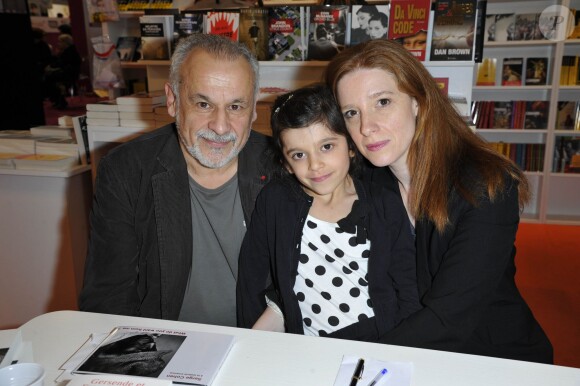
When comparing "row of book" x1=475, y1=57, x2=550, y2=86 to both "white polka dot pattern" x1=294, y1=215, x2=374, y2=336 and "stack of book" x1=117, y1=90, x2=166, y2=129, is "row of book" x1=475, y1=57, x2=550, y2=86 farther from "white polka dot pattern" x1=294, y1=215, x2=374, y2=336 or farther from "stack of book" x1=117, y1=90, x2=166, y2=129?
"white polka dot pattern" x1=294, y1=215, x2=374, y2=336

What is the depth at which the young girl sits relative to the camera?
1469mm

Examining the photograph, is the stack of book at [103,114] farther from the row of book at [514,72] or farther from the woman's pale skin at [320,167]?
the row of book at [514,72]

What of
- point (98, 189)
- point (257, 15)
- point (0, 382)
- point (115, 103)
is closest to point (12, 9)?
point (115, 103)

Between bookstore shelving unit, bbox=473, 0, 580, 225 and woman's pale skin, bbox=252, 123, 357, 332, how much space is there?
3443 millimetres

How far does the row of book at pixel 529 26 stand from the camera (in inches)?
165

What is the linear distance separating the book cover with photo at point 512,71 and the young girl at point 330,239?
3.60 meters

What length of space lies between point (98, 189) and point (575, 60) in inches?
170

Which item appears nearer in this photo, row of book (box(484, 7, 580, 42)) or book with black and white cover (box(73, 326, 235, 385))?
book with black and white cover (box(73, 326, 235, 385))

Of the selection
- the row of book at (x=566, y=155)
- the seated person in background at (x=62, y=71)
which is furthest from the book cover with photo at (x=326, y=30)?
the seated person in background at (x=62, y=71)

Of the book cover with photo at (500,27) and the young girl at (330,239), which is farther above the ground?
the book cover with photo at (500,27)

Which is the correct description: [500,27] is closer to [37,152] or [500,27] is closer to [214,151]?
[214,151]

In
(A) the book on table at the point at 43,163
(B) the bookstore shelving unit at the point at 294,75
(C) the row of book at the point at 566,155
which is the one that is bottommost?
(C) the row of book at the point at 566,155

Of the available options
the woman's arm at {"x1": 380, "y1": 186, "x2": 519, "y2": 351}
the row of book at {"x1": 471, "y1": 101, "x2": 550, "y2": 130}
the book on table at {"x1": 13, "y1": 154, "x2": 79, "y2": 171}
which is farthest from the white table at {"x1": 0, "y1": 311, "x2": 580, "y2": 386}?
the row of book at {"x1": 471, "y1": 101, "x2": 550, "y2": 130}

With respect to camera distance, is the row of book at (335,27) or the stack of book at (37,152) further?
the stack of book at (37,152)
